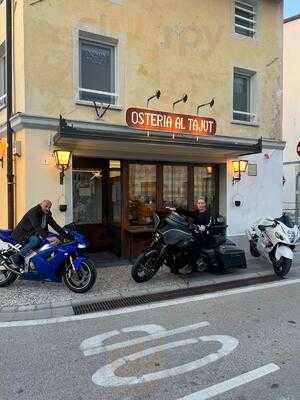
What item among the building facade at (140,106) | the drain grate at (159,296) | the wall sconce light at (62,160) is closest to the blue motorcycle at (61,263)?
the drain grate at (159,296)

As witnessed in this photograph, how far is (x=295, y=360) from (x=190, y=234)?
3.49m

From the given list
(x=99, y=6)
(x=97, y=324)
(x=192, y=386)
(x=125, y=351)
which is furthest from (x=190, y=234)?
(x=99, y=6)

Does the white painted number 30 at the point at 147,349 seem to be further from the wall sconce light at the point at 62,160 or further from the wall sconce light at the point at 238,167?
the wall sconce light at the point at 238,167

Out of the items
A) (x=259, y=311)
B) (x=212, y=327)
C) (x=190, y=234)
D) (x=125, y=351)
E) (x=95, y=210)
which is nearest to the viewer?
(x=125, y=351)

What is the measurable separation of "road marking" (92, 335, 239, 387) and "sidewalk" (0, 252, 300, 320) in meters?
1.90

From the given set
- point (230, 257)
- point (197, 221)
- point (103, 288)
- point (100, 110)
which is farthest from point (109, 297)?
point (100, 110)

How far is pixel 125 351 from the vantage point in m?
4.49

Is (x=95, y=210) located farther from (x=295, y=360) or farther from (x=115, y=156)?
(x=295, y=360)

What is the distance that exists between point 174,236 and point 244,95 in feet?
19.9

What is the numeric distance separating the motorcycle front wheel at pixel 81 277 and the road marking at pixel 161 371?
2.43 m

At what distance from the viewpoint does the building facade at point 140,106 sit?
821 cm

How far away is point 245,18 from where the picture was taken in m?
11.4

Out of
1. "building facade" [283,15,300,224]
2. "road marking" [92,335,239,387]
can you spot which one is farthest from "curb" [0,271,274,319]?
"building facade" [283,15,300,224]

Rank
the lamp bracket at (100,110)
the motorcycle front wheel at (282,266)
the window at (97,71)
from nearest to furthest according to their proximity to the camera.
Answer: the motorcycle front wheel at (282,266) < the lamp bracket at (100,110) < the window at (97,71)
